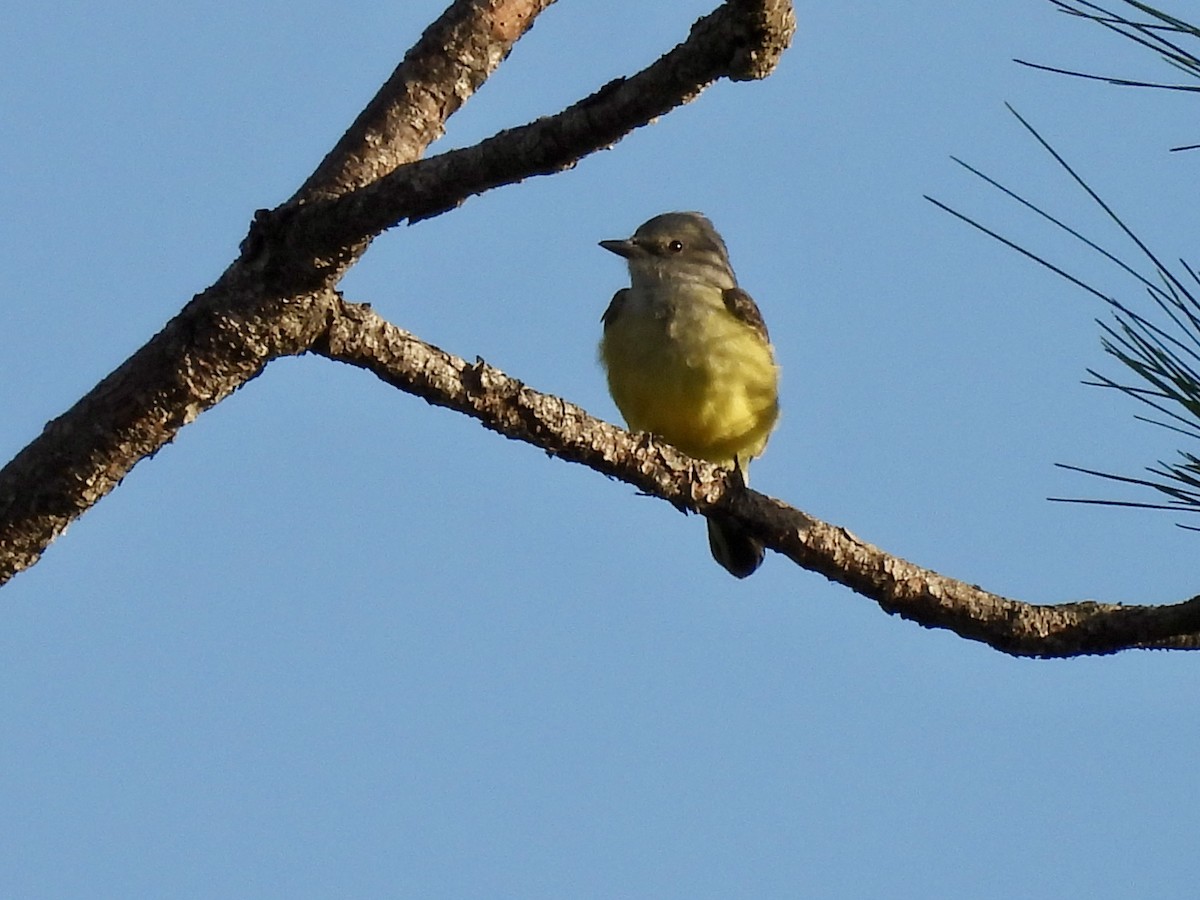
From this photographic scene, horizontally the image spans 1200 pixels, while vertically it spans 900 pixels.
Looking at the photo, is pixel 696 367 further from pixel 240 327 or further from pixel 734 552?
pixel 240 327

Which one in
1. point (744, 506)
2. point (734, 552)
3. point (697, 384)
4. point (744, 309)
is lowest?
point (744, 506)

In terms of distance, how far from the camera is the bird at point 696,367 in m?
6.86

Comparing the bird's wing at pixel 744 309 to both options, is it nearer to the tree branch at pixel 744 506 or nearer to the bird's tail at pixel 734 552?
the bird's tail at pixel 734 552

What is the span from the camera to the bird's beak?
25.7ft

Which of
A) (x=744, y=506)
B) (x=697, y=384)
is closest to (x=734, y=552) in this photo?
(x=697, y=384)

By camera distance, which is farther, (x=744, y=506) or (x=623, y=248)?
(x=623, y=248)

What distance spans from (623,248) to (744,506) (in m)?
3.62

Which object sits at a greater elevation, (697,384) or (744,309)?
(744,309)

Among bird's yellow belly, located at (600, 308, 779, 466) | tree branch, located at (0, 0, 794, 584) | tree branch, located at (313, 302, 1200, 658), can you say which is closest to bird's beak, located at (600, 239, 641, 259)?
bird's yellow belly, located at (600, 308, 779, 466)

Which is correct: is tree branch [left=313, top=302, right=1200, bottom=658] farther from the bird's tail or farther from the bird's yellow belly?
the bird's tail

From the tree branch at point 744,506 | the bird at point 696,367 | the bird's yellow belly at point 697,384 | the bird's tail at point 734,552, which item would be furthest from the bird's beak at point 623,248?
the tree branch at point 744,506

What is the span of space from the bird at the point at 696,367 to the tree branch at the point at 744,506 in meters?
2.13

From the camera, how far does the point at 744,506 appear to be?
4426mm

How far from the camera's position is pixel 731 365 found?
22.7ft
